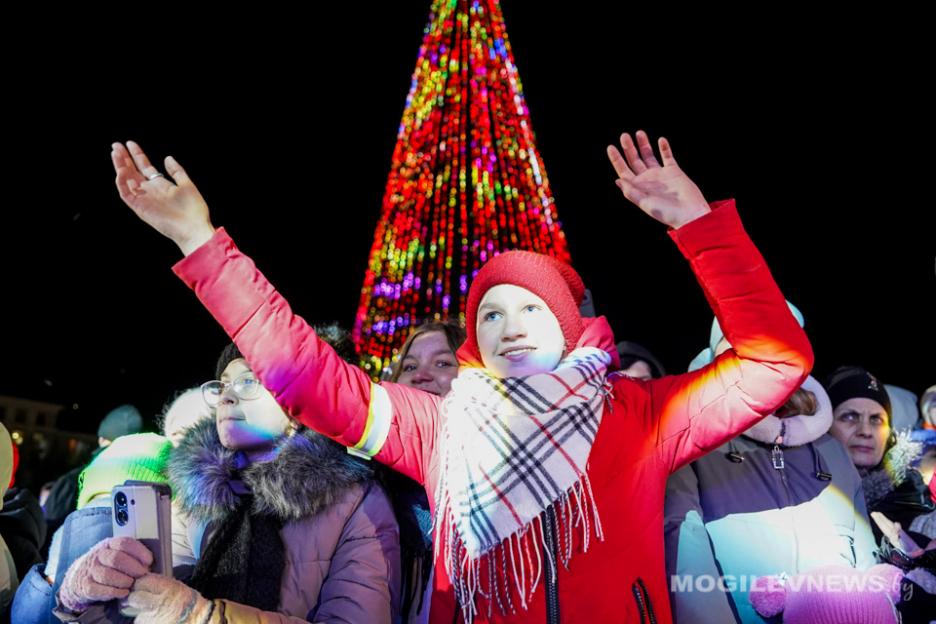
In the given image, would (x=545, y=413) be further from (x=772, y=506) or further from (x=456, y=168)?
(x=456, y=168)

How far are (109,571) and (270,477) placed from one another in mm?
683

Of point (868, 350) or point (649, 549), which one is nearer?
point (649, 549)

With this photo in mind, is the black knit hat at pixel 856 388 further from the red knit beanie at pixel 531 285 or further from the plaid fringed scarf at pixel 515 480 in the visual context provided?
the plaid fringed scarf at pixel 515 480

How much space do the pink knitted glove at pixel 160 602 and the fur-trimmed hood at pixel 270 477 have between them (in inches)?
22.1

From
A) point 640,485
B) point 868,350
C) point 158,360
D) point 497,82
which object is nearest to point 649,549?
point 640,485

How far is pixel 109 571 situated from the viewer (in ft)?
6.72

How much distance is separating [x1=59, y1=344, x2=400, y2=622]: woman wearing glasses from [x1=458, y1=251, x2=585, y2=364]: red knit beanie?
61 centimetres

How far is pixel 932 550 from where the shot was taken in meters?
3.47

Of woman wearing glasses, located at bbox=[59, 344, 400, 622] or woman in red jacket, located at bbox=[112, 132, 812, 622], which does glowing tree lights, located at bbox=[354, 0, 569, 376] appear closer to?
woman wearing glasses, located at bbox=[59, 344, 400, 622]

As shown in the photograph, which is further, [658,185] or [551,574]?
[658,185]

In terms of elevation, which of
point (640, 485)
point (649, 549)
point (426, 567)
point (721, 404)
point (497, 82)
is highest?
point (497, 82)

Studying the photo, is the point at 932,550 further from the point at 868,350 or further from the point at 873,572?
the point at 868,350

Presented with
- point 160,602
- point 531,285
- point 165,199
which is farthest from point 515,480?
point 165,199

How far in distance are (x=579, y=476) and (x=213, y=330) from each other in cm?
2516
